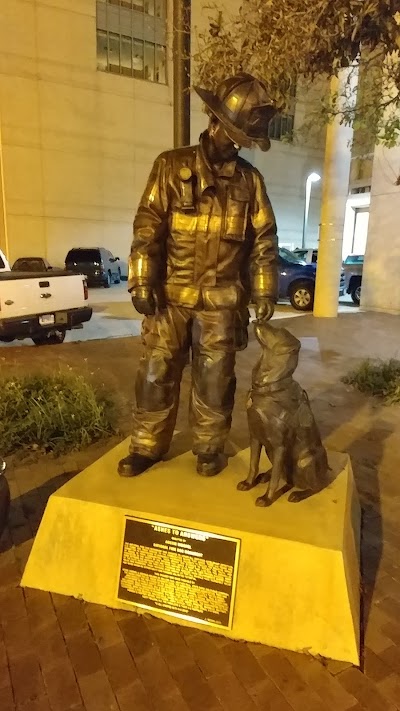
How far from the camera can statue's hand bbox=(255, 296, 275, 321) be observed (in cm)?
270

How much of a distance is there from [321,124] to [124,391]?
4018mm

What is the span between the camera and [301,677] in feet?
6.74

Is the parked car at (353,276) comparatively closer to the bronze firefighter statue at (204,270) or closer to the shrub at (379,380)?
the shrub at (379,380)

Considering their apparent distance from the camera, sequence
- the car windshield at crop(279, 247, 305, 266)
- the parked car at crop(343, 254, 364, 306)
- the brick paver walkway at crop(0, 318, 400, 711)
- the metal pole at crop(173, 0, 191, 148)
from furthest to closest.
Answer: the parked car at crop(343, 254, 364, 306), the car windshield at crop(279, 247, 305, 266), the metal pole at crop(173, 0, 191, 148), the brick paver walkway at crop(0, 318, 400, 711)

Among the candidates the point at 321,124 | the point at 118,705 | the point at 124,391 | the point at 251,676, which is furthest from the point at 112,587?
the point at 321,124

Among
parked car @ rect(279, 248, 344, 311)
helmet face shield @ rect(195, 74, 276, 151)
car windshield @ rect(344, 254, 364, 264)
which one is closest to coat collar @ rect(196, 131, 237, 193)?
helmet face shield @ rect(195, 74, 276, 151)

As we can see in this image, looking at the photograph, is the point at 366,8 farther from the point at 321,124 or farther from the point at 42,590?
the point at 42,590

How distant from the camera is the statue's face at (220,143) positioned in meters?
2.55

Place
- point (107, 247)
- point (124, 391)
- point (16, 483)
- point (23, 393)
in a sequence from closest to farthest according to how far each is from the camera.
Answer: point (16, 483)
point (23, 393)
point (124, 391)
point (107, 247)

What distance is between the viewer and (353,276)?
16359 millimetres

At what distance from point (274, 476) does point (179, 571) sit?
62 centimetres

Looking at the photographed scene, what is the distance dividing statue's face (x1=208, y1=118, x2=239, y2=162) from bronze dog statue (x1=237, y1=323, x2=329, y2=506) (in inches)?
34.8

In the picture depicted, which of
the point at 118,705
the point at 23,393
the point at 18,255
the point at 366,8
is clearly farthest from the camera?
the point at 18,255

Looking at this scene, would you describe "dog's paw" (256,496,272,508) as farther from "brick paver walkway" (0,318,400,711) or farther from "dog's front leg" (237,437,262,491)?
"brick paver walkway" (0,318,400,711)
